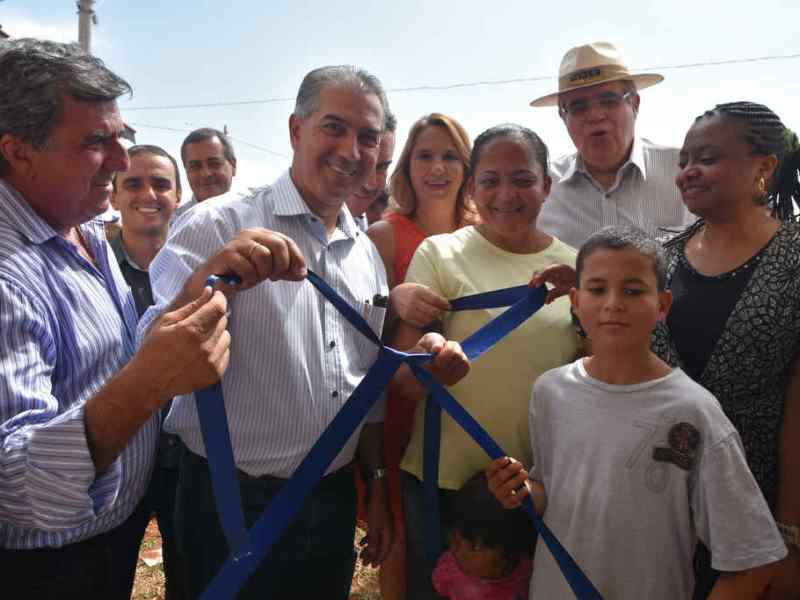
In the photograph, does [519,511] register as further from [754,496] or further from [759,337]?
[759,337]

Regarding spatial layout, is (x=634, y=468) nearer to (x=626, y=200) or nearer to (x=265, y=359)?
(x=265, y=359)

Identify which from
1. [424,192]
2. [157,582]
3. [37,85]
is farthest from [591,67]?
[157,582]

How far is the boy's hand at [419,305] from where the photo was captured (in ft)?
7.79

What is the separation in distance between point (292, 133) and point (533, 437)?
1.62 meters

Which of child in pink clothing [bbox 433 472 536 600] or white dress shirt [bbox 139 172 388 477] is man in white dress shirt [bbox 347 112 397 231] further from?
child in pink clothing [bbox 433 472 536 600]

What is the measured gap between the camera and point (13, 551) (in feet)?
5.77

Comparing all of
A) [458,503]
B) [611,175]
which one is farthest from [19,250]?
[611,175]

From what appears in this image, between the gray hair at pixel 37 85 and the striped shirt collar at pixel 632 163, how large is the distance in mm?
2627

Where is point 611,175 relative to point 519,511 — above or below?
above

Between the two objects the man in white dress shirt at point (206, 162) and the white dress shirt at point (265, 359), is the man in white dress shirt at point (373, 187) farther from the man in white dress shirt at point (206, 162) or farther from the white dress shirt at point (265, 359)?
the white dress shirt at point (265, 359)

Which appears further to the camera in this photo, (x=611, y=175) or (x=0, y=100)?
(x=611, y=175)

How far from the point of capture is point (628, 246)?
82.7 inches

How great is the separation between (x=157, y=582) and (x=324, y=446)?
3.06 metres

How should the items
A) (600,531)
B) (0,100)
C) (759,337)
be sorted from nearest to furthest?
(0,100) < (600,531) < (759,337)
